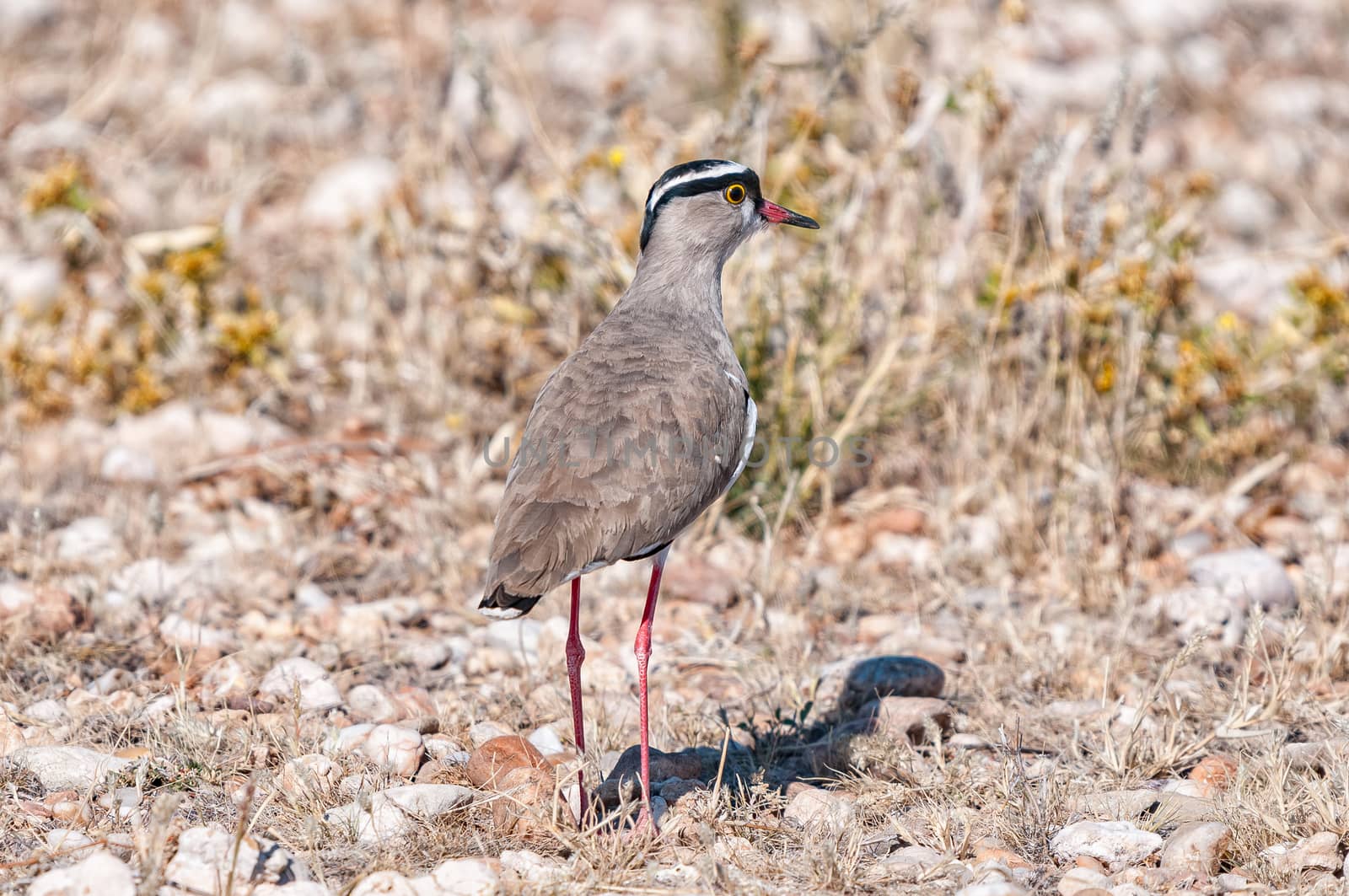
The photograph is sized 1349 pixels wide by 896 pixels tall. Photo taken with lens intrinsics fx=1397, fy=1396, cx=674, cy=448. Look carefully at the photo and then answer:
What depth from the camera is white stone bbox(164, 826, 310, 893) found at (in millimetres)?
3281

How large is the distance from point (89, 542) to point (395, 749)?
7.28 feet

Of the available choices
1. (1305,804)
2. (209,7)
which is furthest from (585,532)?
(209,7)

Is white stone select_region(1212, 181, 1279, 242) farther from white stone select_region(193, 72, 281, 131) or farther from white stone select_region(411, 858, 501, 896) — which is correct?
white stone select_region(411, 858, 501, 896)

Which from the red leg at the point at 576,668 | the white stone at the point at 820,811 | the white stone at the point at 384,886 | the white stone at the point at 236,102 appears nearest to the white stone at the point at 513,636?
the red leg at the point at 576,668

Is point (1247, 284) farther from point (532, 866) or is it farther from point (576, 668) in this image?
point (532, 866)

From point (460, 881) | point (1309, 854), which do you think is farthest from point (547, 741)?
point (1309, 854)

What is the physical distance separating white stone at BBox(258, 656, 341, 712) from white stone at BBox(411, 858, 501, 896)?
1.21 metres

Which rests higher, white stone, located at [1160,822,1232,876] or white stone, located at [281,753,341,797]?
white stone, located at [281,753,341,797]

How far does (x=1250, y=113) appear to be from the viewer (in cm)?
1036

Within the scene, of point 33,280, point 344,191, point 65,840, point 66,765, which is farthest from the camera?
point 344,191

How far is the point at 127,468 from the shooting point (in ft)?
20.6

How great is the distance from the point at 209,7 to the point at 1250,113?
Answer: 8.11 m

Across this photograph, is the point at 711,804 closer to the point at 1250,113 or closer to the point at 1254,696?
the point at 1254,696

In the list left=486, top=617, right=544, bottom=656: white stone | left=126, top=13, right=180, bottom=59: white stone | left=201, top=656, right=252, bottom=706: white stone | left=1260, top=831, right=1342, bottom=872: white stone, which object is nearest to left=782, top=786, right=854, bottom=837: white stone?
left=1260, top=831, right=1342, bottom=872: white stone
